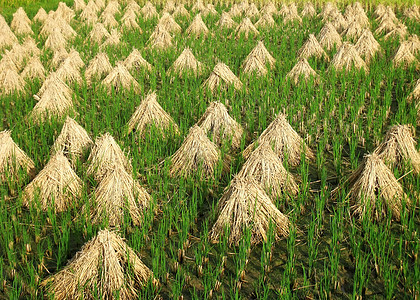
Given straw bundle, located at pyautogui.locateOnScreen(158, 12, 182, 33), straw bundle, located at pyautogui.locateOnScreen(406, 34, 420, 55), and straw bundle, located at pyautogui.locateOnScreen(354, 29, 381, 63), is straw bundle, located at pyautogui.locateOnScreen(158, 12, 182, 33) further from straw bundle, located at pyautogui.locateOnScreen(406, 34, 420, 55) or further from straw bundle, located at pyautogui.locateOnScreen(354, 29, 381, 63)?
straw bundle, located at pyautogui.locateOnScreen(406, 34, 420, 55)

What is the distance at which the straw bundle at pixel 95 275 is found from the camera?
2.95 meters

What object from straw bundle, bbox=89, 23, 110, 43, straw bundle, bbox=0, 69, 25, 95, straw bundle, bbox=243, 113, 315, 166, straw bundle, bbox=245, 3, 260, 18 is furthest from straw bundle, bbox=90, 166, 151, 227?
straw bundle, bbox=245, 3, 260, 18

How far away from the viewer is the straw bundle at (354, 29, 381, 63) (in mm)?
7212

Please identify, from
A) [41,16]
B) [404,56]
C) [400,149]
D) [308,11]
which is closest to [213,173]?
[400,149]

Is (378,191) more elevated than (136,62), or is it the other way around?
(136,62)

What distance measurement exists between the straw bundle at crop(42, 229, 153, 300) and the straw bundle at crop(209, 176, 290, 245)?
2.35ft

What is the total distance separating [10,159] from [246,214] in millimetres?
2216

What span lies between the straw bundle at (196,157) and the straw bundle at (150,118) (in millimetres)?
705

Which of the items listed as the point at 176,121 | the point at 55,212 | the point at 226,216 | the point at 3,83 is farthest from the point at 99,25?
the point at 226,216

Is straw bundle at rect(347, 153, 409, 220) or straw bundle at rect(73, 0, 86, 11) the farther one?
straw bundle at rect(73, 0, 86, 11)

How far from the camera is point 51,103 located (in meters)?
5.64

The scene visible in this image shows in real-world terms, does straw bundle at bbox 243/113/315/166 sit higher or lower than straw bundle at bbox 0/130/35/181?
higher

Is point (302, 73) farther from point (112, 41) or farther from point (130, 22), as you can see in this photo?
point (130, 22)

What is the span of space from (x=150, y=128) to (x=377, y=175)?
228 cm
